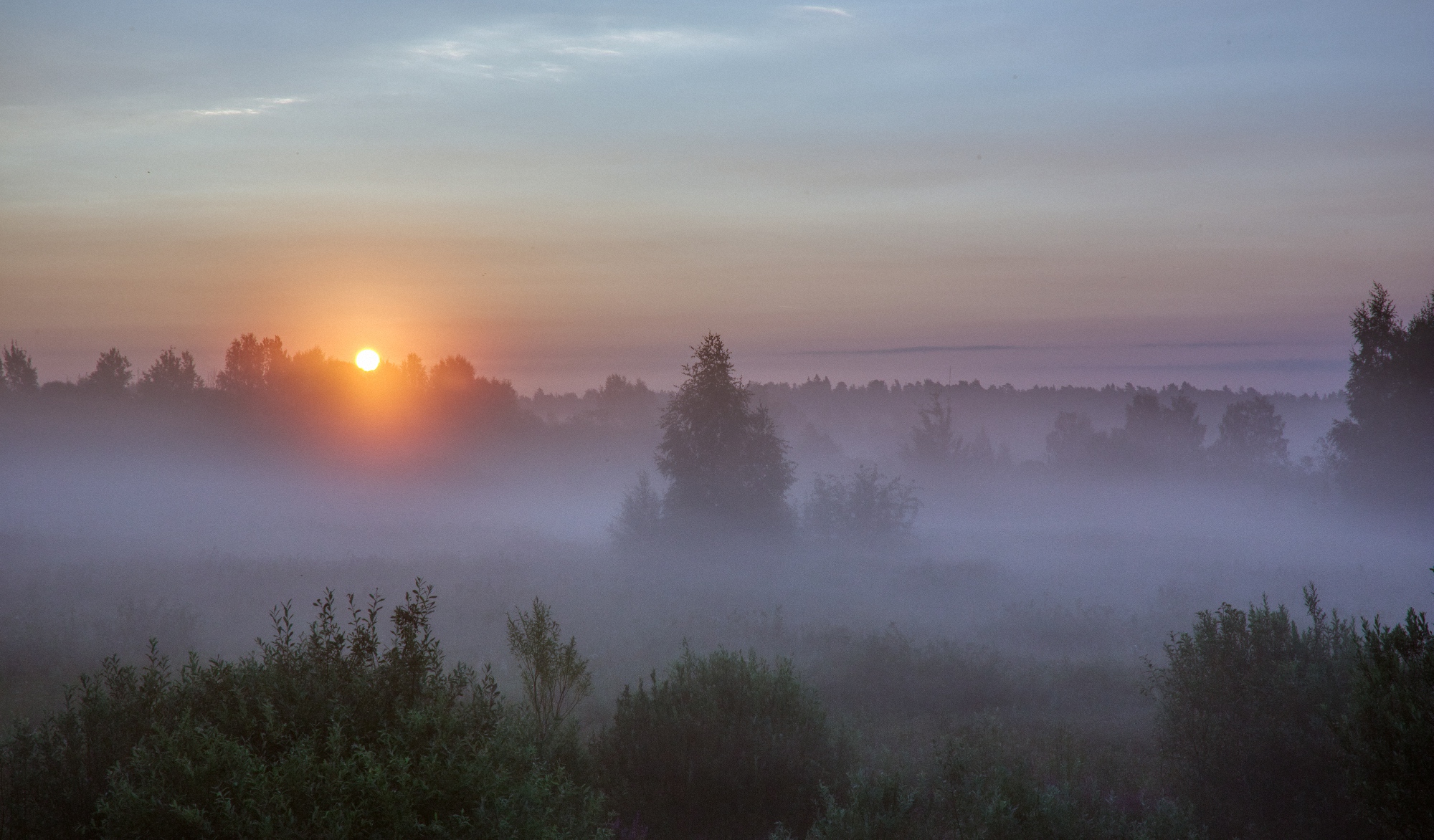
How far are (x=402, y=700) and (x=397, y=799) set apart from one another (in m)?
1.13

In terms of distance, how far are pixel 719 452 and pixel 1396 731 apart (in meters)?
24.3

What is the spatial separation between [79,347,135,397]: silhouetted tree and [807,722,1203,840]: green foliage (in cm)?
7023

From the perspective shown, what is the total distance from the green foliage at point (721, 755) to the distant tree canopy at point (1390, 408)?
3826 cm

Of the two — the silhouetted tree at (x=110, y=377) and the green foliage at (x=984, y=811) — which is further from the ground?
the silhouetted tree at (x=110, y=377)

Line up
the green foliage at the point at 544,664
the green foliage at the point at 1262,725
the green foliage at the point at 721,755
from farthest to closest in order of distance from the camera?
1. the green foliage at the point at 544,664
2. the green foliage at the point at 721,755
3. the green foliage at the point at 1262,725

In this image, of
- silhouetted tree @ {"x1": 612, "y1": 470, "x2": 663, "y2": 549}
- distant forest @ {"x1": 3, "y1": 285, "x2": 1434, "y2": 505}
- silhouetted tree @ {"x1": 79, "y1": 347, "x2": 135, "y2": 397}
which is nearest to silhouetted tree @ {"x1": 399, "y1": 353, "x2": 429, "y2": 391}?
distant forest @ {"x1": 3, "y1": 285, "x2": 1434, "y2": 505}

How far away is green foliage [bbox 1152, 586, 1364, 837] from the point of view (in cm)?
901

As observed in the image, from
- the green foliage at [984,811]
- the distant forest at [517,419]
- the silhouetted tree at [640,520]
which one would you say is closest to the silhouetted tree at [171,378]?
the distant forest at [517,419]

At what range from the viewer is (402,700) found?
645cm

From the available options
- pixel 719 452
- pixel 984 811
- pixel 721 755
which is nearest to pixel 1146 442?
pixel 719 452

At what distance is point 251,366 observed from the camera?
6312cm

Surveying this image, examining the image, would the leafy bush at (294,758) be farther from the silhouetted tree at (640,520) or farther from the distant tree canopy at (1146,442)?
the distant tree canopy at (1146,442)

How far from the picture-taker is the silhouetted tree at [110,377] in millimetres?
63344

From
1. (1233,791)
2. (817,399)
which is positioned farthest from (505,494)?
(817,399)
